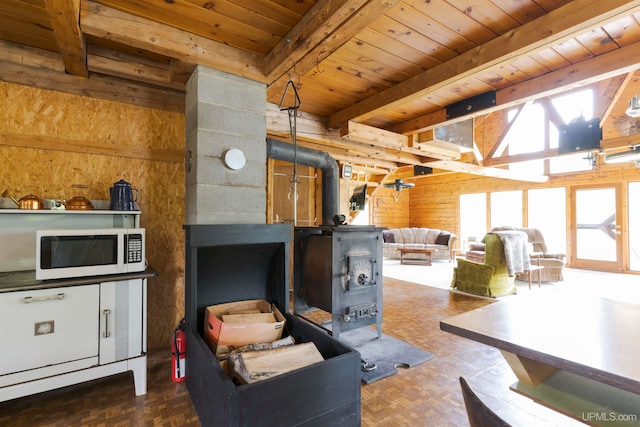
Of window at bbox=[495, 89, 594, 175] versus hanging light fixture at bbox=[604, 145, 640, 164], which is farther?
window at bbox=[495, 89, 594, 175]

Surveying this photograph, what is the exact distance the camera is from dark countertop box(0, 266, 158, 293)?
1683 millimetres

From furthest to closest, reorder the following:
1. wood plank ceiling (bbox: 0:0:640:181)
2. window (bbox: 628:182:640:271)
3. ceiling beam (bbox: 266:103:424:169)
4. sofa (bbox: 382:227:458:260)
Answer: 1. sofa (bbox: 382:227:458:260)
2. window (bbox: 628:182:640:271)
3. ceiling beam (bbox: 266:103:424:169)
4. wood plank ceiling (bbox: 0:0:640:181)

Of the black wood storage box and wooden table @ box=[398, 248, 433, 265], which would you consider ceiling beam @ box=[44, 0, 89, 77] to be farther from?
wooden table @ box=[398, 248, 433, 265]

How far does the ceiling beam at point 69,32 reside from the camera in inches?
59.1

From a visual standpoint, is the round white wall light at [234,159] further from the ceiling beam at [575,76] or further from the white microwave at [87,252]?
the ceiling beam at [575,76]

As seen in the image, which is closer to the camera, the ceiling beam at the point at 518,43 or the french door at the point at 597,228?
the ceiling beam at the point at 518,43

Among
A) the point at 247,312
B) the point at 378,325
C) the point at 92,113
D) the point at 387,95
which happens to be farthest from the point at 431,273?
the point at 92,113

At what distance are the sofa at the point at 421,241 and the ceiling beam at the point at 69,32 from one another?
733cm

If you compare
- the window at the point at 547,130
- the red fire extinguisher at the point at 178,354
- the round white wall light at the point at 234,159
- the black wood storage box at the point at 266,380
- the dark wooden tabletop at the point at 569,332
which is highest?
the window at the point at 547,130

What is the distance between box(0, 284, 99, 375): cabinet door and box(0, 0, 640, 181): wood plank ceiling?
152cm

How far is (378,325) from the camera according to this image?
2.88 metres

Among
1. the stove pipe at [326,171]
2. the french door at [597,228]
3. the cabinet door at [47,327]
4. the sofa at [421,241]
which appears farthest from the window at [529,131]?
the cabinet door at [47,327]

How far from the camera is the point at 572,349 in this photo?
33.5 inches

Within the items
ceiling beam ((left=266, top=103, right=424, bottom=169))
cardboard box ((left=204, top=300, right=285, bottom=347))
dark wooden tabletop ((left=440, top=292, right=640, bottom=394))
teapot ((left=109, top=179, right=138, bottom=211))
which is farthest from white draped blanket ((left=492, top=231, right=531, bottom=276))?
teapot ((left=109, top=179, right=138, bottom=211))
